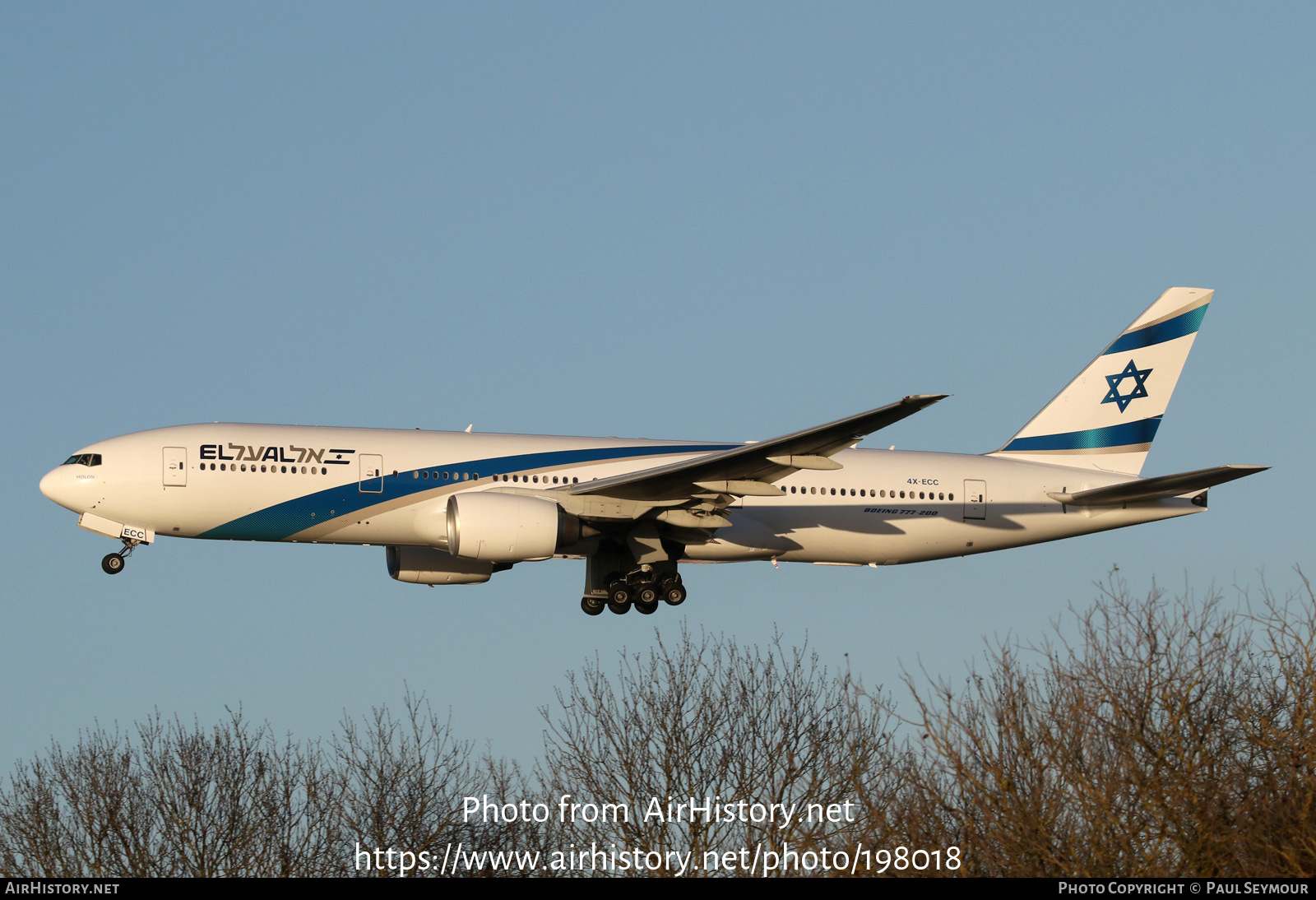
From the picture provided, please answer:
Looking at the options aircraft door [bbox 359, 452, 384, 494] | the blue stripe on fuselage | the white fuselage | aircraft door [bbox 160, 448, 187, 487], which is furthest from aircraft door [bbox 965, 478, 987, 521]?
aircraft door [bbox 160, 448, 187, 487]

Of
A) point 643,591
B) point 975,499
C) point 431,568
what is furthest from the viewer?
point 975,499

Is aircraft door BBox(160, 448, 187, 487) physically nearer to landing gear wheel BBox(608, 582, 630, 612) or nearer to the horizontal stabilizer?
landing gear wheel BBox(608, 582, 630, 612)

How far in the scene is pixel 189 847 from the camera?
31.5 metres

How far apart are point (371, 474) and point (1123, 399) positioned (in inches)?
813

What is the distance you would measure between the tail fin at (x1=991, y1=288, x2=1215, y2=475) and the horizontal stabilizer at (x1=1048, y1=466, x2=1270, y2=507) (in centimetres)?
224

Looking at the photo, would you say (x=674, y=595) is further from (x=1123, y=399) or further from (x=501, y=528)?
(x=1123, y=399)

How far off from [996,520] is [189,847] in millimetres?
20212

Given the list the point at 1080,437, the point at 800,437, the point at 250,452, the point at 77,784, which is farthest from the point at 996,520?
the point at 77,784

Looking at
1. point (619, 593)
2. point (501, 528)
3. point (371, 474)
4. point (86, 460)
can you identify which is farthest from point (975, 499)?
point (86, 460)

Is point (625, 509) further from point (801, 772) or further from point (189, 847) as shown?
point (189, 847)

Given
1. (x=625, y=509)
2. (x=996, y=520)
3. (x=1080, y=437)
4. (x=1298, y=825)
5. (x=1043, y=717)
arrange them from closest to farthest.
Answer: (x=1298, y=825), (x=1043, y=717), (x=625, y=509), (x=996, y=520), (x=1080, y=437)

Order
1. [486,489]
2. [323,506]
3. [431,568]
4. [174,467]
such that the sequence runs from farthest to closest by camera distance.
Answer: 1. [431,568]
2. [486,489]
3. [323,506]
4. [174,467]

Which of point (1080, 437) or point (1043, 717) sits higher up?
point (1080, 437)

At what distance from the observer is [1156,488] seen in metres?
35.9
